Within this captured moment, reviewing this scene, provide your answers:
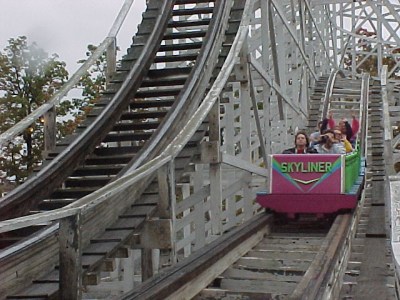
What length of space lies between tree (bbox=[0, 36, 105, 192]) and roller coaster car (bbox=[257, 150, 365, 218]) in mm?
7308

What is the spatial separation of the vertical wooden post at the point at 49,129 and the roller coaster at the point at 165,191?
0.03 m

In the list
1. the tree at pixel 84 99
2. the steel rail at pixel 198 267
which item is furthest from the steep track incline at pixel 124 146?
the tree at pixel 84 99

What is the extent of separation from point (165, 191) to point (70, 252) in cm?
145

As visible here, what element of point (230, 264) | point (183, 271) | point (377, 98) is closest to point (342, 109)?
point (377, 98)

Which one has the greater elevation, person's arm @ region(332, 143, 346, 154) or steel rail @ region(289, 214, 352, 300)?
person's arm @ region(332, 143, 346, 154)

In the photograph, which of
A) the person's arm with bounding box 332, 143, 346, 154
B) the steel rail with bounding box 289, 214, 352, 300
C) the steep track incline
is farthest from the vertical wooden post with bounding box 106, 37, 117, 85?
the steel rail with bounding box 289, 214, 352, 300

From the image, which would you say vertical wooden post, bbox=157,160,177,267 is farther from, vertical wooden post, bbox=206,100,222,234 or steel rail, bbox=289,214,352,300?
vertical wooden post, bbox=206,100,222,234

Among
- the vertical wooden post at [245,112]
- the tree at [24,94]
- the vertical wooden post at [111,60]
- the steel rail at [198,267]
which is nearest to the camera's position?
the steel rail at [198,267]

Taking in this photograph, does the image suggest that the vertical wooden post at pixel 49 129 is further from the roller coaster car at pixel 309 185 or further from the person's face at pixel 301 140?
the person's face at pixel 301 140

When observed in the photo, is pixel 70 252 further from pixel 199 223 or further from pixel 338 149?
pixel 338 149

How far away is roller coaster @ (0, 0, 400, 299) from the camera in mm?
3670

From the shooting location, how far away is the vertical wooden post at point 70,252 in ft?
10.5

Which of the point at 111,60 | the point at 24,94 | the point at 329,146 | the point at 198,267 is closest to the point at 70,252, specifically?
the point at 198,267

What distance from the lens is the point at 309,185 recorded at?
6234 millimetres
